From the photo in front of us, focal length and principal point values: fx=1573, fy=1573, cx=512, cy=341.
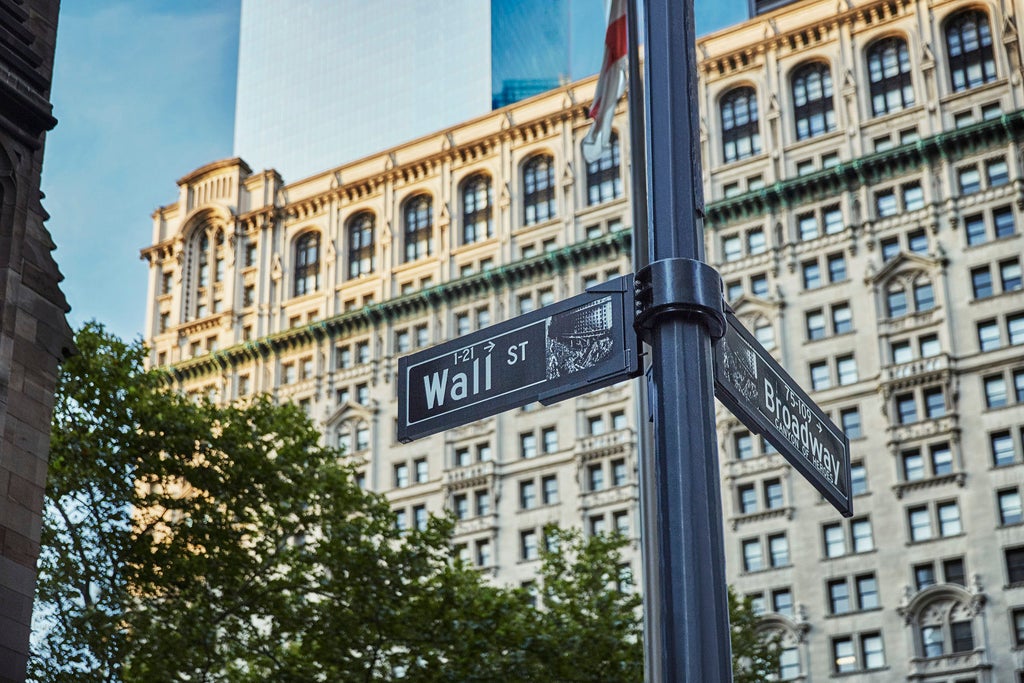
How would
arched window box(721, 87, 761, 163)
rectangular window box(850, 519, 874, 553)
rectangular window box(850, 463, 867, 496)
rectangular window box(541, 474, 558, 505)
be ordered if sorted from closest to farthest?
rectangular window box(850, 519, 874, 553), rectangular window box(850, 463, 867, 496), rectangular window box(541, 474, 558, 505), arched window box(721, 87, 761, 163)

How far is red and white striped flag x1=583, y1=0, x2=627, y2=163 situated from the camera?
66.8 feet

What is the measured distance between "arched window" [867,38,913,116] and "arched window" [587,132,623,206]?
46.9 ft

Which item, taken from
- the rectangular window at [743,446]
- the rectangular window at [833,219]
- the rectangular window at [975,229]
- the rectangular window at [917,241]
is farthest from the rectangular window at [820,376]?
the rectangular window at [975,229]

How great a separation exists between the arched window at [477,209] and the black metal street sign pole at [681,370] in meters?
80.6

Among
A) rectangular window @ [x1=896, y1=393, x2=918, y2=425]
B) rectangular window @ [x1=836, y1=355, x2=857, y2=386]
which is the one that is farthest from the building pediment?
rectangular window @ [x1=896, y1=393, x2=918, y2=425]

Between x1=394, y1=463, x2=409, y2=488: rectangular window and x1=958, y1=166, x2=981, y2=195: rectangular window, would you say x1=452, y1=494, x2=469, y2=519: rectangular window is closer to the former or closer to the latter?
x1=394, y1=463, x2=409, y2=488: rectangular window

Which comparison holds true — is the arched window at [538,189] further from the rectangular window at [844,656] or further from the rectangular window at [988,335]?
the rectangular window at [844,656]

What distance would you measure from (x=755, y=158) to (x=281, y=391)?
1199 inches

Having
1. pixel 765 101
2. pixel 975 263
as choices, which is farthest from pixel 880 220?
pixel 765 101

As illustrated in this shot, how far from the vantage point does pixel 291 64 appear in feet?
464

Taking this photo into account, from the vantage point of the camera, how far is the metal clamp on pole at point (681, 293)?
8242mm

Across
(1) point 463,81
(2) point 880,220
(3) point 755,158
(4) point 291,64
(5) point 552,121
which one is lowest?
(2) point 880,220

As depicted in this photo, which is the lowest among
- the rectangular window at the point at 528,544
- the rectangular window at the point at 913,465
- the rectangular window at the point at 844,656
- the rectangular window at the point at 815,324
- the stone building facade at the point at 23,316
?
the stone building facade at the point at 23,316

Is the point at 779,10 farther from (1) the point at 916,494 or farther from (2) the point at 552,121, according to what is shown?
(1) the point at 916,494
